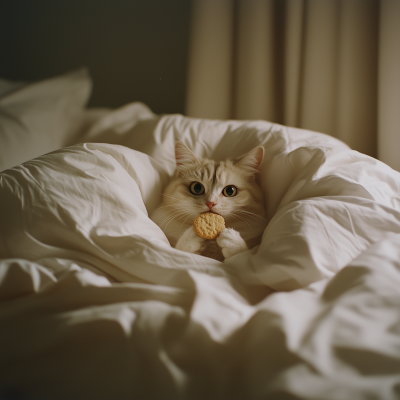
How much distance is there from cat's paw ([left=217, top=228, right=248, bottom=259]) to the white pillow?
1048 mm

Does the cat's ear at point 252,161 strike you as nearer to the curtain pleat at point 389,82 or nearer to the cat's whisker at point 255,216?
the cat's whisker at point 255,216

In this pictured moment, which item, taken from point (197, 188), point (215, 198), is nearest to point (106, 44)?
point (197, 188)

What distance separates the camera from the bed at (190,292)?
478mm

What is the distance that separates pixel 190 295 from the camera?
62 centimetres

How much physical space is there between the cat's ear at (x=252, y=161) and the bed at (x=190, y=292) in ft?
0.30

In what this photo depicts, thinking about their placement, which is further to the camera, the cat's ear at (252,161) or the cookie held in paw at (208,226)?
the cat's ear at (252,161)

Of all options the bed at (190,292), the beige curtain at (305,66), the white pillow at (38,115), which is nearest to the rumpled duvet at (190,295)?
the bed at (190,292)

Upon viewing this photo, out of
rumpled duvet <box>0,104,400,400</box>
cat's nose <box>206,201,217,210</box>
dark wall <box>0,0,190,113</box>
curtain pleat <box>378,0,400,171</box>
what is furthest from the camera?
dark wall <box>0,0,190,113</box>

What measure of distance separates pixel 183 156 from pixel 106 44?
143cm

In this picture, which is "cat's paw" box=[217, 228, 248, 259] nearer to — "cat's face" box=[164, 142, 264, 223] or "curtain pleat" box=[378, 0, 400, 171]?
"cat's face" box=[164, 142, 264, 223]

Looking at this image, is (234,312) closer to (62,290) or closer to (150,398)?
(150,398)

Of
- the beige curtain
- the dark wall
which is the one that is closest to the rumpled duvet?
the beige curtain

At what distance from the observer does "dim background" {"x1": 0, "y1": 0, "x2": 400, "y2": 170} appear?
1838 millimetres

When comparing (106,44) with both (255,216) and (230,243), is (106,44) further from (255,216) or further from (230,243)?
(230,243)
